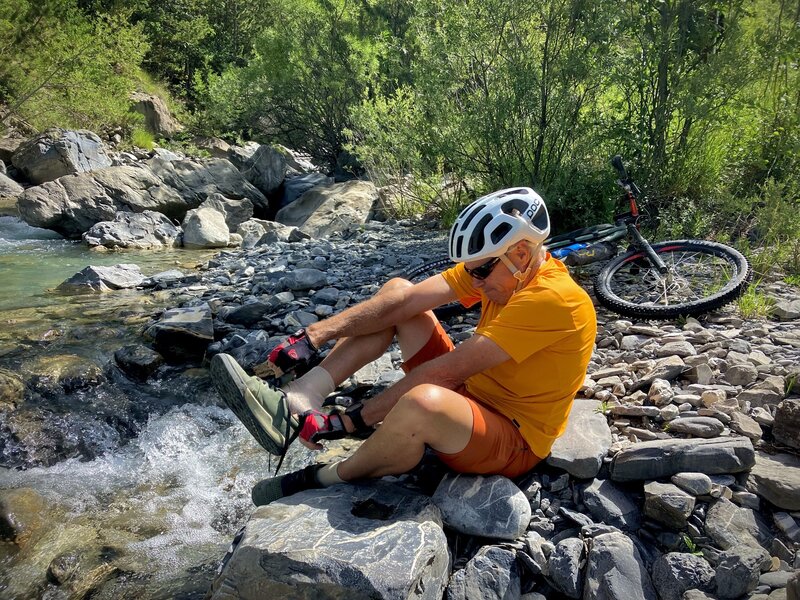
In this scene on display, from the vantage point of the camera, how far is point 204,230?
13.2 meters

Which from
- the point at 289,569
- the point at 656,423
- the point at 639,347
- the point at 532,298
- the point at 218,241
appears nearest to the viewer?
the point at 289,569

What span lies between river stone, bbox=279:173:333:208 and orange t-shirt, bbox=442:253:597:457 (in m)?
13.2

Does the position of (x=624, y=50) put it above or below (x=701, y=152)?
above

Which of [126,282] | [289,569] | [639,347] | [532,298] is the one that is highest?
[532,298]

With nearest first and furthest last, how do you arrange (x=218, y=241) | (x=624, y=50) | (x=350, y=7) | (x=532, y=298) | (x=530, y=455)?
(x=532, y=298) → (x=530, y=455) → (x=624, y=50) → (x=218, y=241) → (x=350, y=7)

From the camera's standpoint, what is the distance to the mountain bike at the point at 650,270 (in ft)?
18.3

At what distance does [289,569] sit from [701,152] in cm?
764

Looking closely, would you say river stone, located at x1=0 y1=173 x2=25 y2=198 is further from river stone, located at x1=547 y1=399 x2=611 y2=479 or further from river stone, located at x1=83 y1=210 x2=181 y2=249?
river stone, located at x1=547 y1=399 x2=611 y2=479

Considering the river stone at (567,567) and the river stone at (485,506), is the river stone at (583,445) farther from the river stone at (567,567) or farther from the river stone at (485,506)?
the river stone at (567,567)

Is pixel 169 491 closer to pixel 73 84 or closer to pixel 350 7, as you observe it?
pixel 350 7

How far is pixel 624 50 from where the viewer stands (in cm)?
804

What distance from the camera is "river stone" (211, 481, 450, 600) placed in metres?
2.71

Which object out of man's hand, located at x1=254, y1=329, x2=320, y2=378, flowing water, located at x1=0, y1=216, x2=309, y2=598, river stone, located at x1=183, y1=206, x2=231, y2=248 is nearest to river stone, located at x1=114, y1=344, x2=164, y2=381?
flowing water, located at x1=0, y1=216, x2=309, y2=598

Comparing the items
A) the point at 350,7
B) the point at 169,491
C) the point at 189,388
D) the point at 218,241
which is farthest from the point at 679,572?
the point at 350,7
